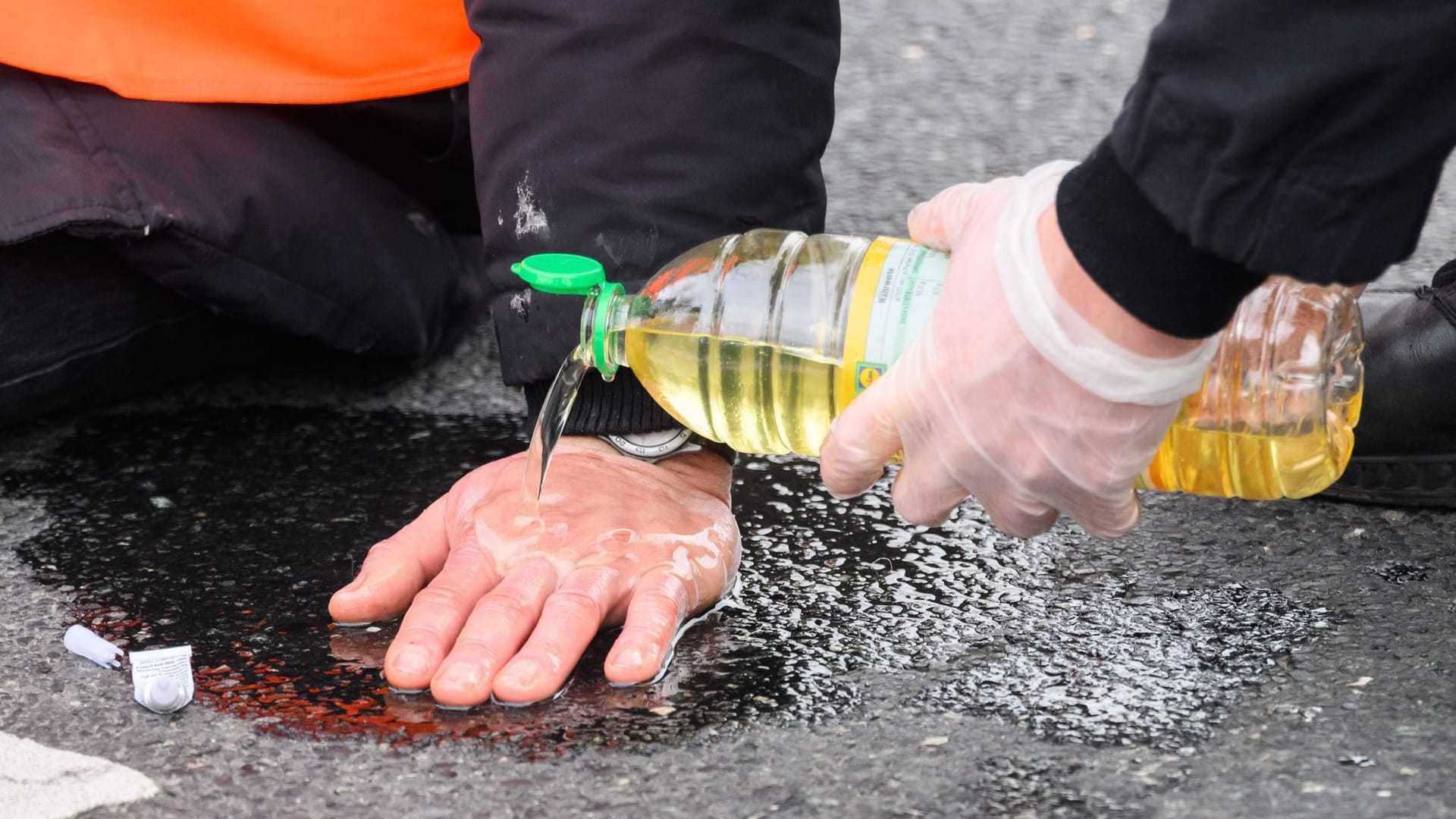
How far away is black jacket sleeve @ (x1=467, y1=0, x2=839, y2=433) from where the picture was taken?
1.63 meters

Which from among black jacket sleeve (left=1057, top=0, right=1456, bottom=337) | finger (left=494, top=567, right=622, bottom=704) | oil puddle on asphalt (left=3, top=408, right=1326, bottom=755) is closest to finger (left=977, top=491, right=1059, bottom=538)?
oil puddle on asphalt (left=3, top=408, right=1326, bottom=755)

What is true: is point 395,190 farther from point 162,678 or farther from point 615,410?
point 162,678

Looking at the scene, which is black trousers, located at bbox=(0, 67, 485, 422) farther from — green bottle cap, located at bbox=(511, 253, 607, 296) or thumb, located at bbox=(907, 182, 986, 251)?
thumb, located at bbox=(907, 182, 986, 251)

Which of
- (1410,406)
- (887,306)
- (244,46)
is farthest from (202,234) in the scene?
(1410,406)

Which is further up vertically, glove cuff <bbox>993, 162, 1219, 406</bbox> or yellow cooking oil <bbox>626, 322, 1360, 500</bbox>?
glove cuff <bbox>993, 162, 1219, 406</bbox>

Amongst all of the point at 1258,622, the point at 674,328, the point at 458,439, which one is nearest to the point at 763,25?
the point at 674,328

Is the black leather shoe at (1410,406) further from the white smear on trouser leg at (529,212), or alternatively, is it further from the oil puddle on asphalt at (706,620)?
the white smear on trouser leg at (529,212)

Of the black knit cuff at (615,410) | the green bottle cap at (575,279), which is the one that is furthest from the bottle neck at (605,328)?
the black knit cuff at (615,410)

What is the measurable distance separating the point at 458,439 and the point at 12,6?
760mm

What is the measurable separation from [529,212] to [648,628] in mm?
532

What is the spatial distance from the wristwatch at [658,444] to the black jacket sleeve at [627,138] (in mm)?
16

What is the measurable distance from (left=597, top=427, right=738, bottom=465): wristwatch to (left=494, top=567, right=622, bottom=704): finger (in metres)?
0.21

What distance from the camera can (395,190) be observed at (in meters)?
2.13

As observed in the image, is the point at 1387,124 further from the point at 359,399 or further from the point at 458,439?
the point at 359,399
